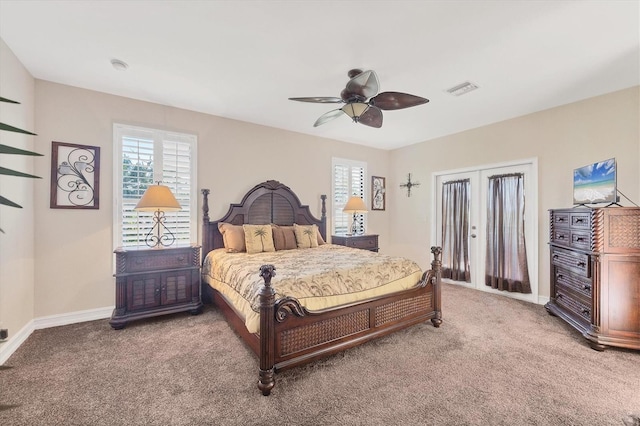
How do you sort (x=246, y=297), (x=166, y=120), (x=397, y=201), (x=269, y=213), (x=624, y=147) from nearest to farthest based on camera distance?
(x=246, y=297) → (x=624, y=147) → (x=166, y=120) → (x=269, y=213) → (x=397, y=201)

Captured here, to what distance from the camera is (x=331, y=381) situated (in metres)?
2.25

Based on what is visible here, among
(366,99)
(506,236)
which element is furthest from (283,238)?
(506,236)

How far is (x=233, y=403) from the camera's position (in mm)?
2002

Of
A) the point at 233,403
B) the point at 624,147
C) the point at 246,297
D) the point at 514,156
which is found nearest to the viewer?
the point at 233,403

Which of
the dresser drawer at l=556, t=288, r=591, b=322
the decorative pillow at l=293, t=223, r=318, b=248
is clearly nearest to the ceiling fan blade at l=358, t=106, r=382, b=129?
the decorative pillow at l=293, t=223, r=318, b=248

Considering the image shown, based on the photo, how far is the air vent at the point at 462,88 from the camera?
3.31 m

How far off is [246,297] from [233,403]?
0.77 meters

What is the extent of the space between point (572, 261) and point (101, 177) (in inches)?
220

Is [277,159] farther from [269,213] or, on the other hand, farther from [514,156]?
[514,156]

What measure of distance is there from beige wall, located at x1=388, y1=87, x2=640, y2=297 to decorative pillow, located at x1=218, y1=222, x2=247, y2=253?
356cm

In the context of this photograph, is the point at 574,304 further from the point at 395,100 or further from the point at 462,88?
the point at 395,100

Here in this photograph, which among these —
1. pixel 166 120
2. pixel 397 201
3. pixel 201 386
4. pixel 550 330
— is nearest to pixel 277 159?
pixel 166 120

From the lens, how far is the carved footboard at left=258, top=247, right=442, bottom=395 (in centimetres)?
215

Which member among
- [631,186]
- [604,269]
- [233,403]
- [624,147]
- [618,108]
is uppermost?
[618,108]
